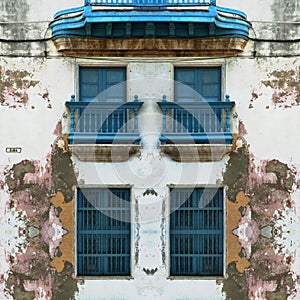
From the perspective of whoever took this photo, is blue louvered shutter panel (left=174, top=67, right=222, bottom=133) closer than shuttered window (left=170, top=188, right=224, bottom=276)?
No

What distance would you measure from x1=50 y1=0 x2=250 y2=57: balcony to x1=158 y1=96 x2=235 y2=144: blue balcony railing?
113cm

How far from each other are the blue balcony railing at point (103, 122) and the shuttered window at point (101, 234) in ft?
3.86

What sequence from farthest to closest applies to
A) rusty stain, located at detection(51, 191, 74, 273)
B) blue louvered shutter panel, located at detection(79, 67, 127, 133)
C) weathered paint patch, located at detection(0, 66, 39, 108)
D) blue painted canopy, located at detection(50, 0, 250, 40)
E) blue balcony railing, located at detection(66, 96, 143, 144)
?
1. blue louvered shutter panel, located at detection(79, 67, 127, 133)
2. weathered paint patch, located at detection(0, 66, 39, 108)
3. rusty stain, located at detection(51, 191, 74, 273)
4. blue balcony railing, located at detection(66, 96, 143, 144)
5. blue painted canopy, located at detection(50, 0, 250, 40)

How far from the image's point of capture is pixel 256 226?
12812mm

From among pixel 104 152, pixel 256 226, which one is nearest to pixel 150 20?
pixel 104 152

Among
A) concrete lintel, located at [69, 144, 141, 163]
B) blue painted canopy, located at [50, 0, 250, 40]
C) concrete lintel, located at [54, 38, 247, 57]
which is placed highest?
blue painted canopy, located at [50, 0, 250, 40]

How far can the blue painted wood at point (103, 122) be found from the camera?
493 inches

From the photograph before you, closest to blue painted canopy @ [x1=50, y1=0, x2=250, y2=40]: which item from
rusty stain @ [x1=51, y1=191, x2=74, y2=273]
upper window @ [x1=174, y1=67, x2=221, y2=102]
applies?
upper window @ [x1=174, y1=67, x2=221, y2=102]

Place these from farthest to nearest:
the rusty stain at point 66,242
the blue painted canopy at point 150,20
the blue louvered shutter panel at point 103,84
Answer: the blue louvered shutter panel at point 103,84 < the rusty stain at point 66,242 < the blue painted canopy at point 150,20

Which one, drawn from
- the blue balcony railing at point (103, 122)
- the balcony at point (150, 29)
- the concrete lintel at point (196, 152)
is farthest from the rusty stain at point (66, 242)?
the balcony at point (150, 29)

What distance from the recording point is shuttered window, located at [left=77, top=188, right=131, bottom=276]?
1284 cm

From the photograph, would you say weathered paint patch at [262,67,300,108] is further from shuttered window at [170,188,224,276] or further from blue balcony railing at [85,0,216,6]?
shuttered window at [170,188,224,276]

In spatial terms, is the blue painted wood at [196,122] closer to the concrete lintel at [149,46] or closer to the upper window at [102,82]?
the upper window at [102,82]

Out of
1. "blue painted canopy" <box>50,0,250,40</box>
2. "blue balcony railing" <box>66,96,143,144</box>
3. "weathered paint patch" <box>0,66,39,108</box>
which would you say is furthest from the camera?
"weathered paint patch" <box>0,66,39,108</box>
